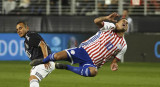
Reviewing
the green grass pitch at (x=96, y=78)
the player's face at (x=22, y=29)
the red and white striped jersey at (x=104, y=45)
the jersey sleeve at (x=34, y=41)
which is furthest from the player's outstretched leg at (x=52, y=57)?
the green grass pitch at (x=96, y=78)

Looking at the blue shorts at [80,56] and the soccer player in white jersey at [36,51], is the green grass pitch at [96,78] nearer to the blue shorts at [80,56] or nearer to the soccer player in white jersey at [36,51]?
the soccer player in white jersey at [36,51]

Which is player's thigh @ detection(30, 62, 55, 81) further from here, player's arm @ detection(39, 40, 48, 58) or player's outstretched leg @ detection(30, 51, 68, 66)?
player's arm @ detection(39, 40, 48, 58)

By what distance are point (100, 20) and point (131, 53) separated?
548 inches

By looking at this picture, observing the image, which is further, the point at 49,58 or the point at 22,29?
the point at 22,29

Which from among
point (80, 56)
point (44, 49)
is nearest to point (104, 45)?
point (80, 56)

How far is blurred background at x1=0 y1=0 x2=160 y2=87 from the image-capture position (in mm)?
24281

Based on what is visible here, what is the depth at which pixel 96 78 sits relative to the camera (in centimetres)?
1728

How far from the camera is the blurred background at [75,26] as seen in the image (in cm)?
2428

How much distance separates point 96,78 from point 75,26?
30.3 ft

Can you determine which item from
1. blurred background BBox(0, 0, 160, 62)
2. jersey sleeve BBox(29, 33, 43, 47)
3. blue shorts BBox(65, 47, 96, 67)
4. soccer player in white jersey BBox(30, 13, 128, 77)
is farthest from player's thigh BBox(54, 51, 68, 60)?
blurred background BBox(0, 0, 160, 62)

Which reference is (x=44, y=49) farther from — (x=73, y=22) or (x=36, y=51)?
(x=73, y=22)

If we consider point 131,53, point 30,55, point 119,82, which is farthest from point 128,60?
point 30,55

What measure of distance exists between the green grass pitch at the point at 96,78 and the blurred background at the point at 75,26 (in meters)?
0.08

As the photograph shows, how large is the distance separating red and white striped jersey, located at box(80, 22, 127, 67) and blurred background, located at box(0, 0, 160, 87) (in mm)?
9114
